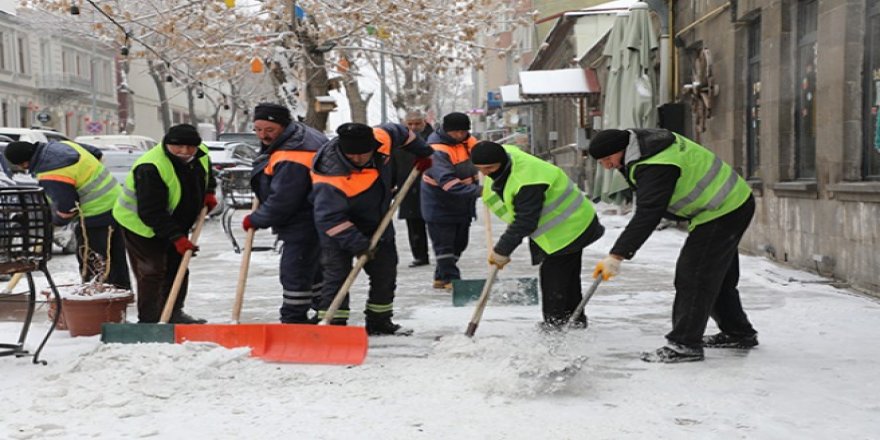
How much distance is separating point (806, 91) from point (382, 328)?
17.5ft

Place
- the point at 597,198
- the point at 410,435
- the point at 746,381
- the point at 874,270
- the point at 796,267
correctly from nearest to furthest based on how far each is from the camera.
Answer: the point at 410,435
the point at 746,381
the point at 874,270
the point at 796,267
the point at 597,198

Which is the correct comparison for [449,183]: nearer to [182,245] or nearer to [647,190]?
[182,245]

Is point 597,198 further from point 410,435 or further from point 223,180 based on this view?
point 410,435

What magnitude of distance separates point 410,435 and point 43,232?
9.11 feet

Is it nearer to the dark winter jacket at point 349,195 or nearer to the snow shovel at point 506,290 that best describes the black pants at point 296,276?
the dark winter jacket at point 349,195

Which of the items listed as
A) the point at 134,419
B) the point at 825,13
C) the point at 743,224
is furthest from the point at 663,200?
the point at 825,13

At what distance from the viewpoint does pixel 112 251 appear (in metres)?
7.30

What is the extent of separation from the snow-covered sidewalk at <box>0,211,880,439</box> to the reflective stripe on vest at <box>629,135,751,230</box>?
860 mm

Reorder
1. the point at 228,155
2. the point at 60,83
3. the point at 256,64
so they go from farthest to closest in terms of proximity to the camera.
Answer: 1. the point at 60,83
2. the point at 228,155
3. the point at 256,64

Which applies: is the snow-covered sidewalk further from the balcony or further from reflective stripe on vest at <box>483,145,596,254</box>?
the balcony

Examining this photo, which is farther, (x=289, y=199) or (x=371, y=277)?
(x=371, y=277)

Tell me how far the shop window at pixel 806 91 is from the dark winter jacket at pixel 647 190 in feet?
15.4

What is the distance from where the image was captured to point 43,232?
18.3ft

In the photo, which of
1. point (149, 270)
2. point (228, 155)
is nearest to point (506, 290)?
point (149, 270)
